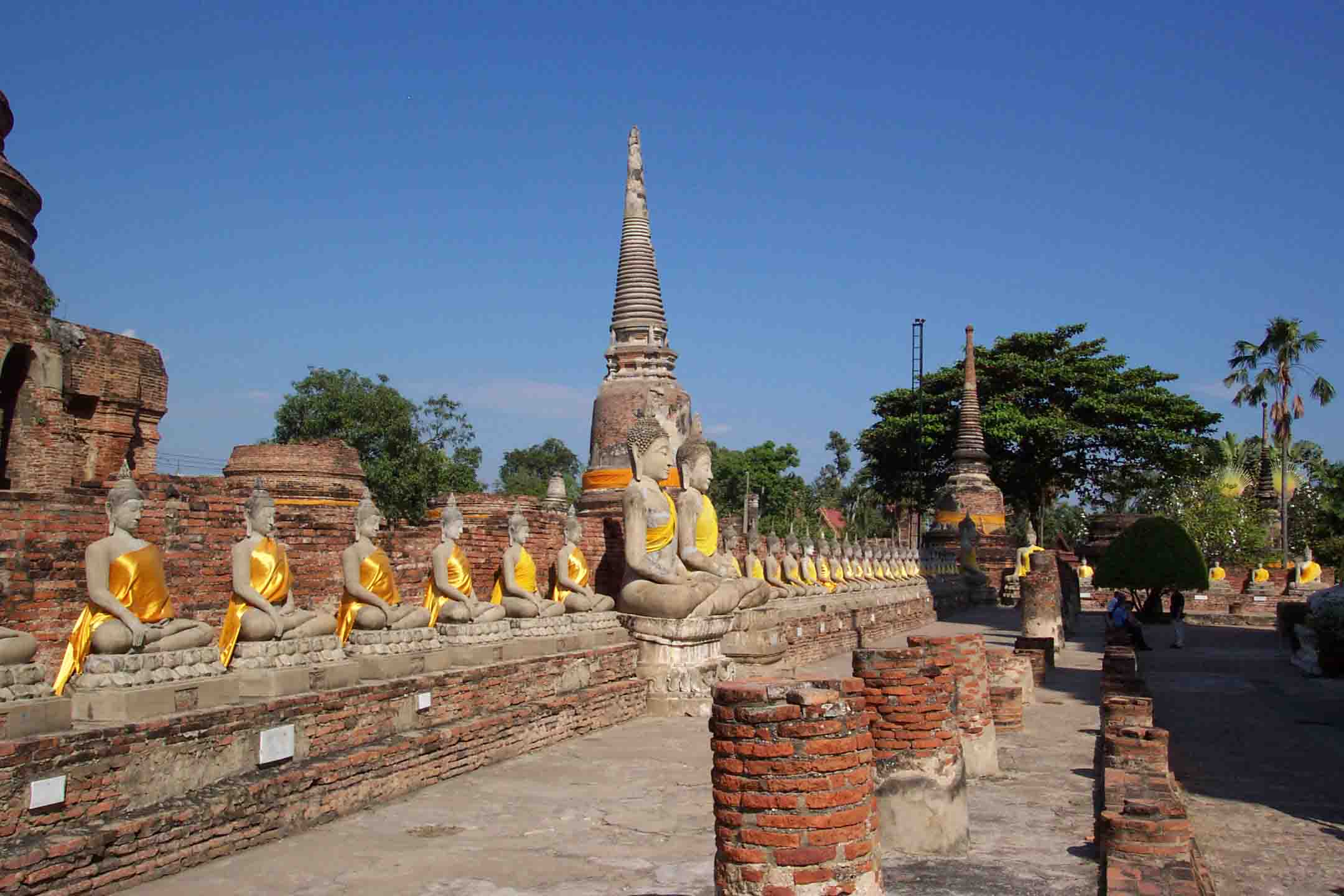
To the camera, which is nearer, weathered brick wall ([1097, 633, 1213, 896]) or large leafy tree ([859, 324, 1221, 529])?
weathered brick wall ([1097, 633, 1213, 896])

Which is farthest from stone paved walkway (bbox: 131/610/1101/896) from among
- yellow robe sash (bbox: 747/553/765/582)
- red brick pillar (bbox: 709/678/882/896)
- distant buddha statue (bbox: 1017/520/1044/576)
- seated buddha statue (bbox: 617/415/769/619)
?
distant buddha statue (bbox: 1017/520/1044/576)

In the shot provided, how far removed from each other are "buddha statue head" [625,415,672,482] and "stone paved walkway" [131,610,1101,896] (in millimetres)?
3275

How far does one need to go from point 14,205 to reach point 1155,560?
20707 millimetres

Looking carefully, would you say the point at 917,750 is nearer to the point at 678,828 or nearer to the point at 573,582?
the point at 678,828

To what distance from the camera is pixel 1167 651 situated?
70.7 feet

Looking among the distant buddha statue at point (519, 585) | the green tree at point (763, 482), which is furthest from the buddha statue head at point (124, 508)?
the green tree at point (763, 482)

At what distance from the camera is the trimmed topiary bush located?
24688 millimetres

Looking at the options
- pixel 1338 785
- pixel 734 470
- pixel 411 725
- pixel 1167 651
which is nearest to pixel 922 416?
pixel 734 470

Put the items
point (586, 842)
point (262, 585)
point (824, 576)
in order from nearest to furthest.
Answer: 1. point (586, 842)
2. point (262, 585)
3. point (824, 576)

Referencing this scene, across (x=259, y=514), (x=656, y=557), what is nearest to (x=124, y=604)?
(x=259, y=514)

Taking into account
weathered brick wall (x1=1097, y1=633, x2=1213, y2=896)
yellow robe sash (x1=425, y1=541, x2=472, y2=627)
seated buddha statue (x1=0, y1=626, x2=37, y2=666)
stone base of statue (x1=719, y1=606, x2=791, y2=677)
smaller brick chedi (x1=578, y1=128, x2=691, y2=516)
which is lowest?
weathered brick wall (x1=1097, y1=633, x2=1213, y2=896)

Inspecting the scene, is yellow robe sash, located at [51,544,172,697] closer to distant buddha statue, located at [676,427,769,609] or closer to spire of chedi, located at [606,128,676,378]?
distant buddha statue, located at [676,427,769,609]

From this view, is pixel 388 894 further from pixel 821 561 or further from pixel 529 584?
pixel 821 561

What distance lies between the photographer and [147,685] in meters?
6.01
